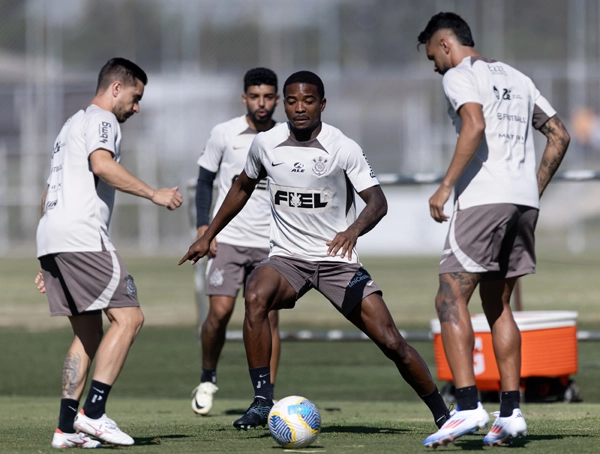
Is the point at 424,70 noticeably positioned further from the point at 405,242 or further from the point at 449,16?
the point at 449,16

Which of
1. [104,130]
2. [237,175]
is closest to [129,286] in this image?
[104,130]

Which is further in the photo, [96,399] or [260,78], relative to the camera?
[260,78]

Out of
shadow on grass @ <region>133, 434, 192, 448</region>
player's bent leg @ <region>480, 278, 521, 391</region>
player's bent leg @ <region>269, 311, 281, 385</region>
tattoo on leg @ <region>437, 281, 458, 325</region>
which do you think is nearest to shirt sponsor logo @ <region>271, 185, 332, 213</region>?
tattoo on leg @ <region>437, 281, 458, 325</region>

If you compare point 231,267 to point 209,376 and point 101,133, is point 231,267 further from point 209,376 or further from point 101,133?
point 101,133

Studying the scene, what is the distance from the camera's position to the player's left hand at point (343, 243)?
6113 mm

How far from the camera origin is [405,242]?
3108cm

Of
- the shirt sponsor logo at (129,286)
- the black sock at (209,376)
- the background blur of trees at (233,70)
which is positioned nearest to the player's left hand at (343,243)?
the shirt sponsor logo at (129,286)

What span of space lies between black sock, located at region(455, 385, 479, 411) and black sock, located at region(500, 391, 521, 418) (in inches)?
7.7

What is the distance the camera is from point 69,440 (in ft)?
20.2

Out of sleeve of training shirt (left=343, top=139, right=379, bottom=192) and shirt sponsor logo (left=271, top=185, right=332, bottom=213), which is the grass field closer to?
shirt sponsor logo (left=271, top=185, right=332, bottom=213)

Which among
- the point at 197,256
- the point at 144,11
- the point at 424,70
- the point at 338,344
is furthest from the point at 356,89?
the point at 197,256

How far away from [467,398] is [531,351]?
3.30m

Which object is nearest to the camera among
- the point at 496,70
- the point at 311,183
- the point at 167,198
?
the point at 167,198

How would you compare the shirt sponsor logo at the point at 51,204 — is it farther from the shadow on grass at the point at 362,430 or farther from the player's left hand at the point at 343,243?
the shadow on grass at the point at 362,430
